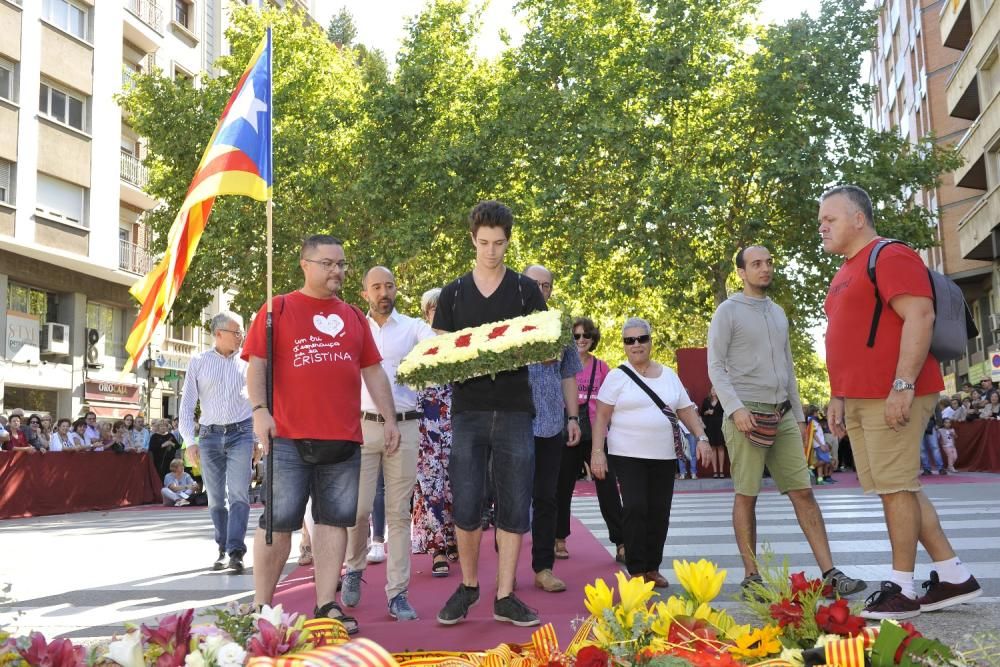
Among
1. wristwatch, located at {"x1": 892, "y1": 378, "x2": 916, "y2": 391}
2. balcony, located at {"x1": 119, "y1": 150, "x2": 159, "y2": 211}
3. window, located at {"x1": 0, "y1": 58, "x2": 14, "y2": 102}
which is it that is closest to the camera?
wristwatch, located at {"x1": 892, "y1": 378, "x2": 916, "y2": 391}

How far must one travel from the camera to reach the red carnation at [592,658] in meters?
2.52

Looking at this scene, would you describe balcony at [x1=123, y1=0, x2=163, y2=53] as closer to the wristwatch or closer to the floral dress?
the floral dress

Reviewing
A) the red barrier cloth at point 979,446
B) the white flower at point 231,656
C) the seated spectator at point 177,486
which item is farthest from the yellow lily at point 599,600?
the red barrier cloth at point 979,446

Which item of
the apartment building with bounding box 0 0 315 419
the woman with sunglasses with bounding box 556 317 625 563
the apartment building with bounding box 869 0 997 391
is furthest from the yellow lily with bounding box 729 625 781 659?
the apartment building with bounding box 869 0 997 391

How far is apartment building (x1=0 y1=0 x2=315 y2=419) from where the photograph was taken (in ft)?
95.2

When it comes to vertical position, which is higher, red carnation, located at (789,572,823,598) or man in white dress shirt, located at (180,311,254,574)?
man in white dress shirt, located at (180,311,254,574)

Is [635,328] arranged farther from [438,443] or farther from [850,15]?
[850,15]

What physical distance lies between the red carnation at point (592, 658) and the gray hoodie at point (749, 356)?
12.4 ft

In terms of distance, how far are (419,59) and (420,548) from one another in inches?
951

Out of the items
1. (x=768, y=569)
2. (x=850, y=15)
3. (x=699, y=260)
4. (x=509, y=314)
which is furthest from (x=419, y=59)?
(x=768, y=569)

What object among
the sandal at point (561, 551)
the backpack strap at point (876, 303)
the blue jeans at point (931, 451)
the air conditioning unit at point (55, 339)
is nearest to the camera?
the backpack strap at point (876, 303)

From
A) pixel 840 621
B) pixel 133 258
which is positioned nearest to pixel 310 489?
pixel 840 621

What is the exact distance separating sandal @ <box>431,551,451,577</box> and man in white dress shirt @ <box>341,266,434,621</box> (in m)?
1.22

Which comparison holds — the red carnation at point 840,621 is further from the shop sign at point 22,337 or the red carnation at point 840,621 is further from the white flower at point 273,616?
the shop sign at point 22,337
